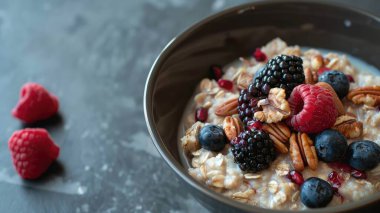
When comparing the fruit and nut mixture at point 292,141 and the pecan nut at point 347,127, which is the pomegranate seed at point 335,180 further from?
the pecan nut at point 347,127

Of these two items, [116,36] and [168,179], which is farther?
[116,36]

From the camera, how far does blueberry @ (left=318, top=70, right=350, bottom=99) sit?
54.5 inches

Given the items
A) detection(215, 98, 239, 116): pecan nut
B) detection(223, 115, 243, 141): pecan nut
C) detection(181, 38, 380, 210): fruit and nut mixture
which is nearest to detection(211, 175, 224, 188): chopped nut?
detection(181, 38, 380, 210): fruit and nut mixture

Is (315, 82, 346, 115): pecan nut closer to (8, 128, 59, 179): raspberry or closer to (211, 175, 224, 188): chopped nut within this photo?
(211, 175, 224, 188): chopped nut

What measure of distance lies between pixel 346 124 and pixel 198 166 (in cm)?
42

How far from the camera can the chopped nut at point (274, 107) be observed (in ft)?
4.18

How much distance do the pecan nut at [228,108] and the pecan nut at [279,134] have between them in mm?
137

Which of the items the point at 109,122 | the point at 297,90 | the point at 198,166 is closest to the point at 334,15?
the point at 297,90

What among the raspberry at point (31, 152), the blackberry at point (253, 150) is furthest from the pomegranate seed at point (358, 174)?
the raspberry at point (31, 152)

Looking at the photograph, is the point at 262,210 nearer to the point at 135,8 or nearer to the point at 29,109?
the point at 29,109

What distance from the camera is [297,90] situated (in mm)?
1289

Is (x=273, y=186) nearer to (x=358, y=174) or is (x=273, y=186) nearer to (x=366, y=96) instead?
(x=358, y=174)

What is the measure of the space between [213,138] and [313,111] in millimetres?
281

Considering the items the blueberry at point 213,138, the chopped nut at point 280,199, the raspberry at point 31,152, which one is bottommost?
the raspberry at point 31,152
